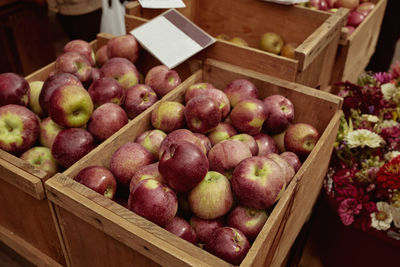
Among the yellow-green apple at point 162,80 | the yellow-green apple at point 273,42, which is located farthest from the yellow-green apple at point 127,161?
the yellow-green apple at point 273,42

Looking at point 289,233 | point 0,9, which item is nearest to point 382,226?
point 289,233

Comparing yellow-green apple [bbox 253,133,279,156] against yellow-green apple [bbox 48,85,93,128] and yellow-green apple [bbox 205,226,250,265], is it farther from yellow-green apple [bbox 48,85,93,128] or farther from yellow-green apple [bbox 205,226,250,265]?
yellow-green apple [bbox 48,85,93,128]

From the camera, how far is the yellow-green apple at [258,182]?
1024mm

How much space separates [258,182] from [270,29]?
141 cm

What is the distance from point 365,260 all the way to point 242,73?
912mm

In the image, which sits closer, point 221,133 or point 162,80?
point 221,133

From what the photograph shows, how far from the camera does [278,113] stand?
1392mm

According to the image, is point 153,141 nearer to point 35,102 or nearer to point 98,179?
point 98,179

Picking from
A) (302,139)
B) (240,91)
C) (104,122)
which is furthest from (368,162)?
(104,122)

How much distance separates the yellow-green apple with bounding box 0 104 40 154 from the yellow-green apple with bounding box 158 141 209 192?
515 mm

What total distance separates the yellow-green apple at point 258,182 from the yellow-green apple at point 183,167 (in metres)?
0.10

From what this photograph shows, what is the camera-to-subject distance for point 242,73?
1.55 meters

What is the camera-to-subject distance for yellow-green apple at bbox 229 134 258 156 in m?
1.28

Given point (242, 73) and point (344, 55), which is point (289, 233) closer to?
point (242, 73)
